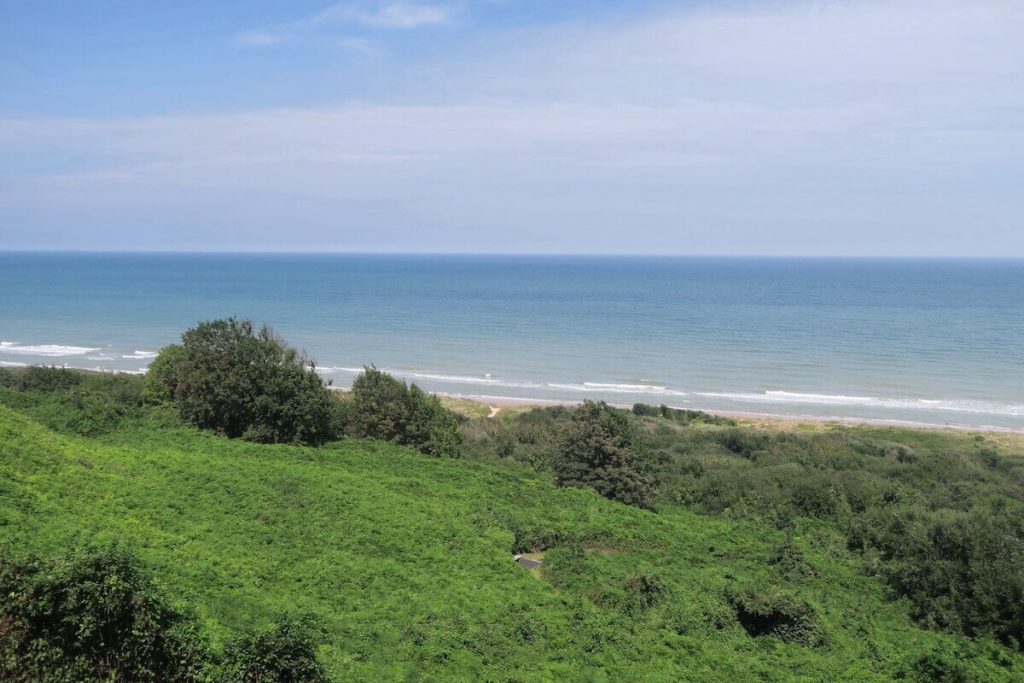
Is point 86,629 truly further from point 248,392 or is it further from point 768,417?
point 768,417

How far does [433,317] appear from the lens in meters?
102

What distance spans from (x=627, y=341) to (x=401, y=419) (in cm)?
5475

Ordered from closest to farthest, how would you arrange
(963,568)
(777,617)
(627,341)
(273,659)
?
(273,659) < (777,617) < (963,568) < (627,341)

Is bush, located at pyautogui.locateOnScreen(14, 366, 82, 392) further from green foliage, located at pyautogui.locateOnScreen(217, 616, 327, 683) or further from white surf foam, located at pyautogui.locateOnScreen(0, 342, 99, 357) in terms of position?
white surf foam, located at pyautogui.locateOnScreen(0, 342, 99, 357)

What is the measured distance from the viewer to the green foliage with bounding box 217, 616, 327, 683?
1095 centimetres

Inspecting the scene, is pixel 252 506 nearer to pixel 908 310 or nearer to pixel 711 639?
pixel 711 639

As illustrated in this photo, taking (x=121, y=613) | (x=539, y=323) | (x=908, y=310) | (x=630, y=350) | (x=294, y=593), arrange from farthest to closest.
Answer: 1. (x=908, y=310)
2. (x=539, y=323)
3. (x=630, y=350)
4. (x=294, y=593)
5. (x=121, y=613)

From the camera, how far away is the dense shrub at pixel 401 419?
29147 mm

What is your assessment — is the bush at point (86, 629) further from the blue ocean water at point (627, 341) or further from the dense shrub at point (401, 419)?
the blue ocean water at point (627, 341)

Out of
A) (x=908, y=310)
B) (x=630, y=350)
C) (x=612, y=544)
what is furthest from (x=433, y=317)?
(x=612, y=544)

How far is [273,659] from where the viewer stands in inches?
435

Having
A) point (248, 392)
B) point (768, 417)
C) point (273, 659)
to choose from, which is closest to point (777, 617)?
point (273, 659)

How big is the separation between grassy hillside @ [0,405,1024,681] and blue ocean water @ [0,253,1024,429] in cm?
3565

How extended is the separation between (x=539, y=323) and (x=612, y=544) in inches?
3034
